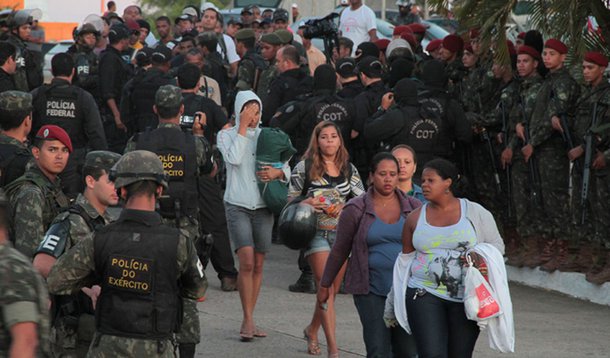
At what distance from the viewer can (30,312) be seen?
4883mm

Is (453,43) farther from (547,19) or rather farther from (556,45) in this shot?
(556,45)

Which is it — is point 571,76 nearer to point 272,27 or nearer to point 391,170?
point 391,170

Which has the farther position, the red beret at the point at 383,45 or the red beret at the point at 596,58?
the red beret at the point at 383,45

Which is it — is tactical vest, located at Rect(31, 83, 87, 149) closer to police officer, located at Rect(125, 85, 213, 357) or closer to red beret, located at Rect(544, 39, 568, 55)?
police officer, located at Rect(125, 85, 213, 357)

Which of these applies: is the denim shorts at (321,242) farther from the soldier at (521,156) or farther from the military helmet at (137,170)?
the soldier at (521,156)

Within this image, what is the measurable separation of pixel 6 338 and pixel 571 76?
9.04 m

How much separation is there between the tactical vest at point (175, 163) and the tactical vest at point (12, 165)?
1.24 m

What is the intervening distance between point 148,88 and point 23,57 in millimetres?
1842

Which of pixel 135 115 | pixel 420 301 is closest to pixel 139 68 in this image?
pixel 135 115

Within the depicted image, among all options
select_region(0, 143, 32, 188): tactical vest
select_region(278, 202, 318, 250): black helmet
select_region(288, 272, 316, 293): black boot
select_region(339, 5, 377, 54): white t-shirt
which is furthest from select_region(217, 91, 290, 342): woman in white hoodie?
select_region(339, 5, 377, 54): white t-shirt

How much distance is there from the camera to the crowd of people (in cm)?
645

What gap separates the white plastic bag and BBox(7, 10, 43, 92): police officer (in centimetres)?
897

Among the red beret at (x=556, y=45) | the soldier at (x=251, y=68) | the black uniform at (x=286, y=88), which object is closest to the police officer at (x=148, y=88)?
the black uniform at (x=286, y=88)

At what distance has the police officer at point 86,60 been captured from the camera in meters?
17.8
